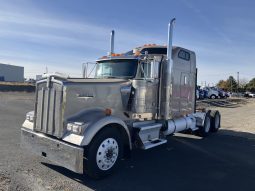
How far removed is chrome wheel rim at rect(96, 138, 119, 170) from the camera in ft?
18.1

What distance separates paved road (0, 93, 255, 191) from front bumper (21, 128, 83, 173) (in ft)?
1.32

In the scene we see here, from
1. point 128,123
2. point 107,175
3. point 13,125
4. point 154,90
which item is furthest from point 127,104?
point 13,125

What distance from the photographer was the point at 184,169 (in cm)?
650

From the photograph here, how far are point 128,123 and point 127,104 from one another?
18.6 inches

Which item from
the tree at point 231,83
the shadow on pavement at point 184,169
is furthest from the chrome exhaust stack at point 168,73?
the tree at point 231,83

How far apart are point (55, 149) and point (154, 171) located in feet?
7.53

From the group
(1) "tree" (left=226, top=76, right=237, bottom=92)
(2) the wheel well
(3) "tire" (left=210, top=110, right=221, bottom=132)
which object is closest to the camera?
(2) the wheel well

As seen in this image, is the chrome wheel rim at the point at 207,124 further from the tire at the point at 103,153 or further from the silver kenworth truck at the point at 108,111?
the tire at the point at 103,153

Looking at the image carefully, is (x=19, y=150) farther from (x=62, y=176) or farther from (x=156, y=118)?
(x=156, y=118)

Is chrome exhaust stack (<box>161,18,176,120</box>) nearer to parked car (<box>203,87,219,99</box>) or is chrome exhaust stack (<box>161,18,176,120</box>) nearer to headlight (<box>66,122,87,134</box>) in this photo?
headlight (<box>66,122,87,134</box>)

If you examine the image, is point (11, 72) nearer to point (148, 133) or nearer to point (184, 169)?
point (148, 133)

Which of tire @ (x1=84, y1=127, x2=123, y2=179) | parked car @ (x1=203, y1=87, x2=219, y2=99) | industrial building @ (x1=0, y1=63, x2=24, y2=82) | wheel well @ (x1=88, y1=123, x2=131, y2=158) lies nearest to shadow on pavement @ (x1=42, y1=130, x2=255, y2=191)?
tire @ (x1=84, y1=127, x2=123, y2=179)

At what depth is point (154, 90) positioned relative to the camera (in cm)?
761

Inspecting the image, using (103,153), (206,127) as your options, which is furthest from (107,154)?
(206,127)
